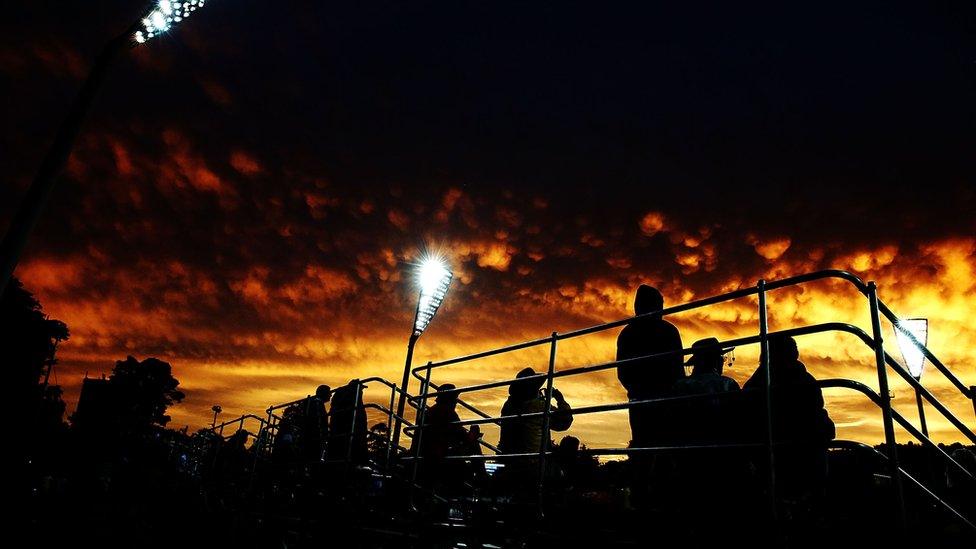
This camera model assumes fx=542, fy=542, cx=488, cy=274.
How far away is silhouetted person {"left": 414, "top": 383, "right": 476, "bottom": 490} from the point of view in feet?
20.3

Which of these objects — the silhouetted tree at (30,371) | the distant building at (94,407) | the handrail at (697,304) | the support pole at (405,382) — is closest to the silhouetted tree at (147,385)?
the distant building at (94,407)

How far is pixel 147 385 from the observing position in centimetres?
8262

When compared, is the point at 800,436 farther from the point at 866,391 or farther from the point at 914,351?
the point at 914,351

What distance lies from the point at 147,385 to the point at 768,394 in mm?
97379

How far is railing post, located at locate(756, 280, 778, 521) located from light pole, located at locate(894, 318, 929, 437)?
86 cm

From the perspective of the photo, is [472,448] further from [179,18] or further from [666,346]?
[179,18]

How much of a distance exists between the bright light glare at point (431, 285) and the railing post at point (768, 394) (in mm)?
8108

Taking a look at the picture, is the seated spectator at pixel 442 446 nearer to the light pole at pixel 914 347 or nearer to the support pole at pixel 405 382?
the support pole at pixel 405 382

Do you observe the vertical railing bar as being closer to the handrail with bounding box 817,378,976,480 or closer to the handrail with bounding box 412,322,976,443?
the handrail with bounding box 412,322,976,443

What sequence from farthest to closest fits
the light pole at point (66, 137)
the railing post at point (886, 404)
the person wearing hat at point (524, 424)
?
1. the person wearing hat at point (524, 424)
2. the light pole at point (66, 137)
3. the railing post at point (886, 404)

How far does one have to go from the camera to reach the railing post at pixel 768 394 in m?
2.65

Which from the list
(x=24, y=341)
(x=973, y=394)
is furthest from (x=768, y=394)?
(x=24, y=341)

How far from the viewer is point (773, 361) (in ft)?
14.6

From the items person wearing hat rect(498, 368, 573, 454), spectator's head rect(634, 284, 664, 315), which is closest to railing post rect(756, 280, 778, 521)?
spectator's head rect(634, 284, 664, 315)
